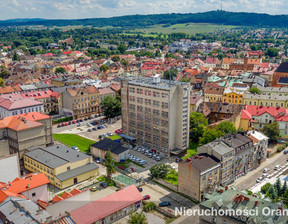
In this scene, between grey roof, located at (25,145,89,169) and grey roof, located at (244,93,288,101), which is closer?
grey roof, located at (25,145,89,169)

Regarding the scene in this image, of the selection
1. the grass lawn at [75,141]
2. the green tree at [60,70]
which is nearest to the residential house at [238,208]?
the grass lawn at [75,141]

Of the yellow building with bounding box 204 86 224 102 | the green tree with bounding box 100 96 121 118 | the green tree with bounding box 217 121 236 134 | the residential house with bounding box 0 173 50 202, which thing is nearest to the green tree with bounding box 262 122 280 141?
the green tree with bounding box 217 121 236 134

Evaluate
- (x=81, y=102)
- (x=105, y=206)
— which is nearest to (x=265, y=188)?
(x=105, y=206)

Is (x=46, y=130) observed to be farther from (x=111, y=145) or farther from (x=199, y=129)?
(x=199, y=129)

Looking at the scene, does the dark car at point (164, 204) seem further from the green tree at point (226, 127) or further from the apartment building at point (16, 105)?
the apartment building at point (16, 105)

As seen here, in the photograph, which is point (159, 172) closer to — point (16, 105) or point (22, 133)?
point (22, 133)

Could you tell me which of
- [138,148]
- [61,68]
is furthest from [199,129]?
[61,68]

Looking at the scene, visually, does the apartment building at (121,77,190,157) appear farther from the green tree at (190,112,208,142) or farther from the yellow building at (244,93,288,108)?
the yellow building at (244,93,288,108)
